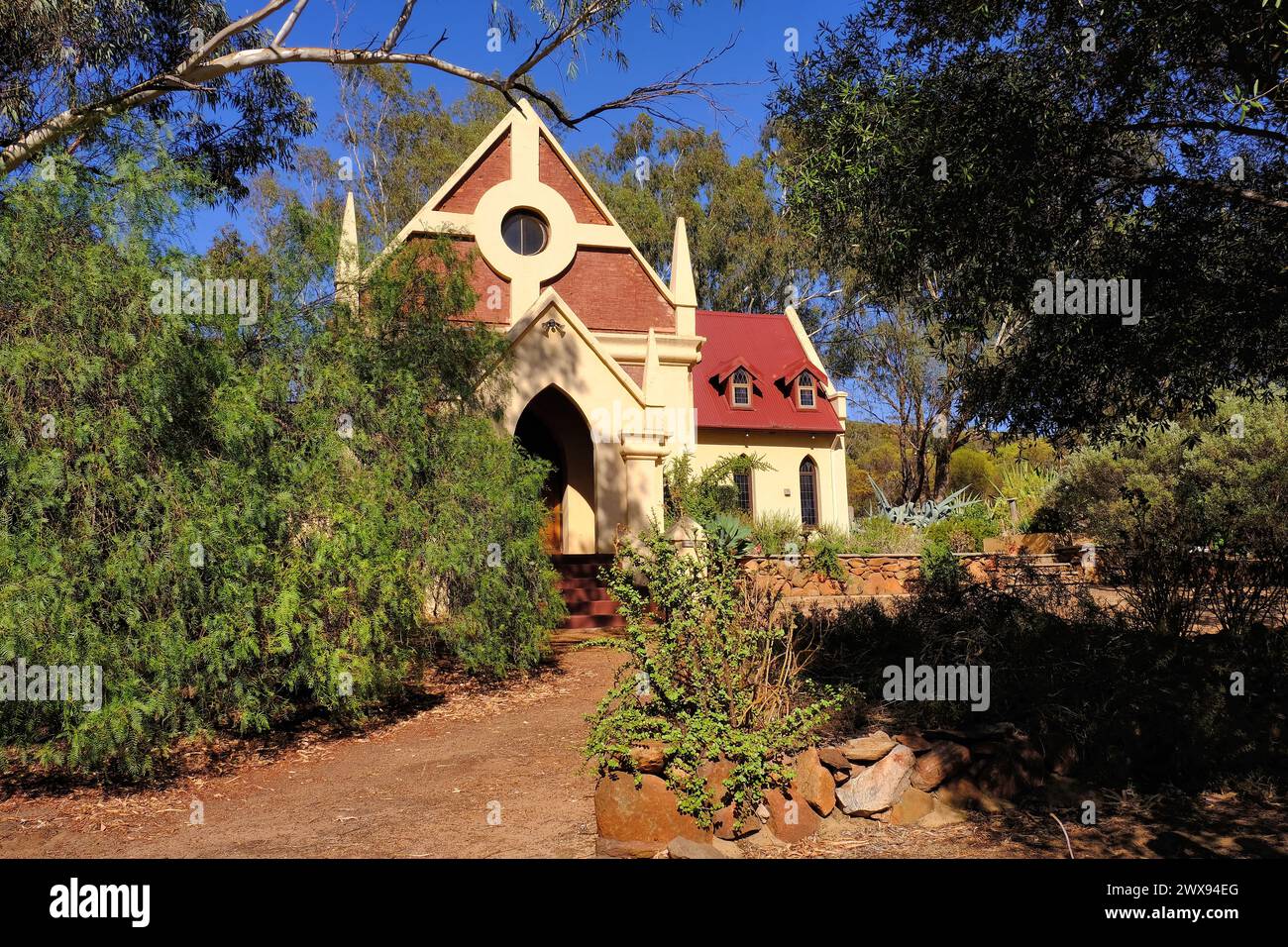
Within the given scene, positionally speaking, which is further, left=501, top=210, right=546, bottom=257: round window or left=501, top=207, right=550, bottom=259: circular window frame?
left=501, top=210, right=546, bottom=257: round window

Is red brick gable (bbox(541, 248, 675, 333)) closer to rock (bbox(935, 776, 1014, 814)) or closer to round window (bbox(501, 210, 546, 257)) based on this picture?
round window (bbox(501, 210, 546, 257))

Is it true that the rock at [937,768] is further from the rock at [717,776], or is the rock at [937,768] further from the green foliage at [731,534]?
the green foliage at [731,534]

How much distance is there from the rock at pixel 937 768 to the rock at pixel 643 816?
1574 mm

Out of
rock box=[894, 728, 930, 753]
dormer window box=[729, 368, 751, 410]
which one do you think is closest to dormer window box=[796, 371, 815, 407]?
dormer window box=[729, 368, 751, 410]

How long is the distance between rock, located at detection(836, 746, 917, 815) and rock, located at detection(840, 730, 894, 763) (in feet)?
0.34

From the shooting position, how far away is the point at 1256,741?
6.43 metres

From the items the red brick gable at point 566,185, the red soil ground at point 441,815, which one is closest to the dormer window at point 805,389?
the red brick gable at point 566,185

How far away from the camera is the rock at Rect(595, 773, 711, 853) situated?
228 inches

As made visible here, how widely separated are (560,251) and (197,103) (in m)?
9.22

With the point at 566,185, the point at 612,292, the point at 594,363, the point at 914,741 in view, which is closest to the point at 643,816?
the point at 914,741

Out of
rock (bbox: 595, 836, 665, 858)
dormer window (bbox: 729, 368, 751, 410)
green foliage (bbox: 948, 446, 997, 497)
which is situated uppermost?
dormer window (bbox: 729, 368, 751, 410)

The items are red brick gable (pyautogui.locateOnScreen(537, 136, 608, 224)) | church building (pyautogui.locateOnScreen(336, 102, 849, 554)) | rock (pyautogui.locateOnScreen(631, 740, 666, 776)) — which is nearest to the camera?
rock (pyautogui.locateOnScreen(631, 740, 666, 776))

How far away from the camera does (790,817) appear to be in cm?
598
